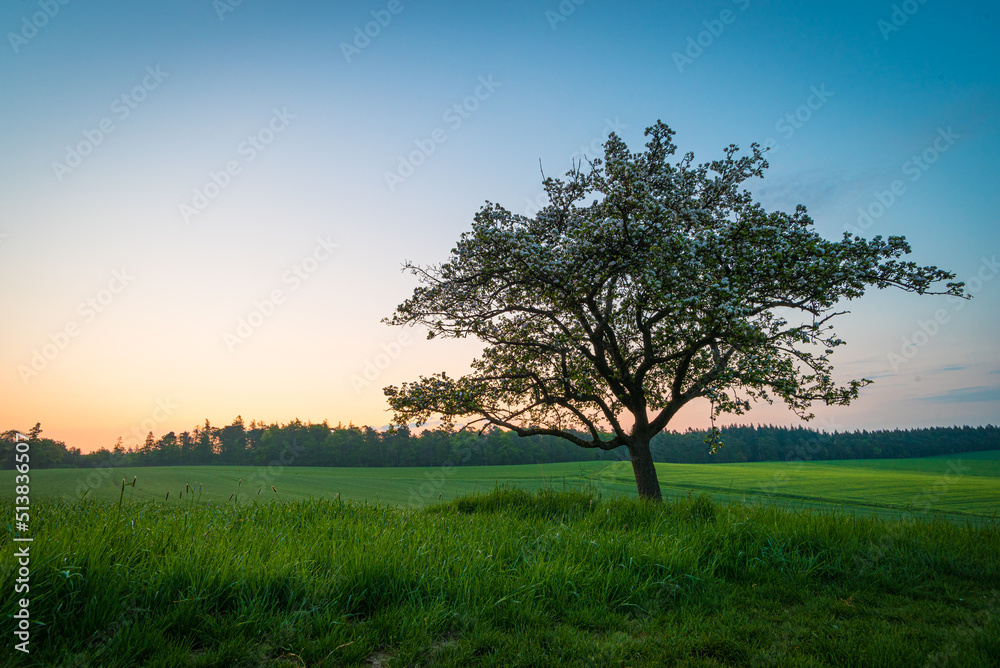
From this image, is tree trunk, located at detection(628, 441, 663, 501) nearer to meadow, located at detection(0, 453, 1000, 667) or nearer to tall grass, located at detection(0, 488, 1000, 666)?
meadow, located at detection(0, 453, 1000, 667)

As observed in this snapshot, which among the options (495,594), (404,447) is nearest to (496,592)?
(495,594)

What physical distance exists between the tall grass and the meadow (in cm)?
2

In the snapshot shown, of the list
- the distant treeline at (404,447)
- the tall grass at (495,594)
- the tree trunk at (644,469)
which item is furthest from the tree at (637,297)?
the distant treeline at (404,447)

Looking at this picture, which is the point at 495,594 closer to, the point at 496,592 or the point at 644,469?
the point at 496,592

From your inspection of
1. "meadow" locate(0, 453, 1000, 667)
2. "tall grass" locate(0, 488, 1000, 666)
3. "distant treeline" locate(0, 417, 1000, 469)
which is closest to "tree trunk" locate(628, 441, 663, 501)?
"meadow" locate(0, 453, 1000, 667)

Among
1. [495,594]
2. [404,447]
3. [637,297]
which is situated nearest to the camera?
[495,594]

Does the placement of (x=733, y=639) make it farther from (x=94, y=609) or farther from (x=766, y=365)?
(x=766, y=365)

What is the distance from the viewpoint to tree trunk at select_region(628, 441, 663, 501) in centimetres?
1456

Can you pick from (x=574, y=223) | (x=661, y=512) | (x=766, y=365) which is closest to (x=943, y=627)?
(x=661, y=512)

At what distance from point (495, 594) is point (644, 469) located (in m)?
10.9

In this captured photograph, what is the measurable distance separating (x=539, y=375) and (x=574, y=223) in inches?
213

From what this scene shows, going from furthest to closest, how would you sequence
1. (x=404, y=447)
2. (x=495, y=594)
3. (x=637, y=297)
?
1. (x=404, y=447)
2. (x=637, y=297)
3. (x=495, y=594)

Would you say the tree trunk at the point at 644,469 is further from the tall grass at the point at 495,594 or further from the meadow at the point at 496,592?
the tall grass at the point at 495,594

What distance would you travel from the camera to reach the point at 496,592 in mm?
5102
